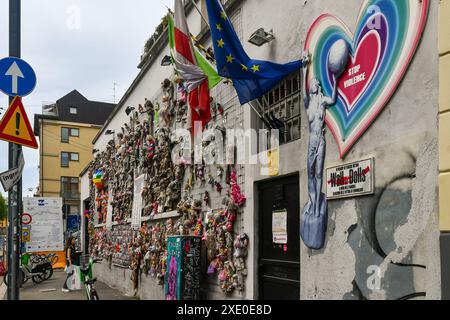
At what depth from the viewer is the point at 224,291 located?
7.60m

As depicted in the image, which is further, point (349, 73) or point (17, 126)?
point (17, 126)

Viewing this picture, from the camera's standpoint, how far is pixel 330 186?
5.32 m

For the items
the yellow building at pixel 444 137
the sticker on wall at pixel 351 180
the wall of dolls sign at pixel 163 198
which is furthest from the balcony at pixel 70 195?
the yellow building at pixel 444 137

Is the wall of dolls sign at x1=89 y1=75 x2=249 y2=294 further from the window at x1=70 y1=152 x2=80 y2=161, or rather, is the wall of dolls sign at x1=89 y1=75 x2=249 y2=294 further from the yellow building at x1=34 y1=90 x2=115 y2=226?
the window at x1=70 y1=152 x2=80 y2=161

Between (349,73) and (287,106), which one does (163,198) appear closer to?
(287,106)

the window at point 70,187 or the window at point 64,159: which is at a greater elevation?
the window at point 64,159

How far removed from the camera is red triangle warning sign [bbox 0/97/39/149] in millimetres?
6801

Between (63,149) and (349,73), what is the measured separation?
49.6 metres

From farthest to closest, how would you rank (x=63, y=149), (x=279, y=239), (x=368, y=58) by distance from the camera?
(x=63, y=149)
(x=279, y=239)
(x=368, y=58)

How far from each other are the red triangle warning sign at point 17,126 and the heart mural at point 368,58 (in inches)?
165

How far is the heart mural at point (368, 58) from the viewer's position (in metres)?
4.34

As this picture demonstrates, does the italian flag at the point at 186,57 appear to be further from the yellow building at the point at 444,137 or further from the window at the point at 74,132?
the window at the point at 74,132

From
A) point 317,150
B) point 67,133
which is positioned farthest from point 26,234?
point 67,133
